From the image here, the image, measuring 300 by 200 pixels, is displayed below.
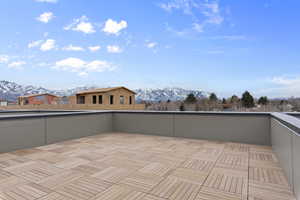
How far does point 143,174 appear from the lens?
86.0 inches

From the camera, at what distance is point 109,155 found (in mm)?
3023

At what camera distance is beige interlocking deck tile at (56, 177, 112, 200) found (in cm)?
166

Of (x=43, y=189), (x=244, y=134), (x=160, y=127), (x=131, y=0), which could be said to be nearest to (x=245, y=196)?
(x=43, y=189)

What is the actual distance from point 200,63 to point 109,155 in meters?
13.8

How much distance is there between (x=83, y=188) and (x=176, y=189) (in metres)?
0.99

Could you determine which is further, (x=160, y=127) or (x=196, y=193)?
(x=160, y=127)

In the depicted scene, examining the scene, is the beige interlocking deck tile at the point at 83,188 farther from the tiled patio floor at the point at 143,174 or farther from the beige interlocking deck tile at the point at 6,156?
the beige interlocking deck tile at the point at 6,156

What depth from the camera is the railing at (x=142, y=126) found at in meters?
3.36

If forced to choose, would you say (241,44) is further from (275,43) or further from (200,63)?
(200,63)

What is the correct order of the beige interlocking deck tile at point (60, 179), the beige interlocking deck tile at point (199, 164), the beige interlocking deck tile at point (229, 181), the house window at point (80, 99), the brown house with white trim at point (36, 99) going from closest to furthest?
the beige interlocking deck tile at point (229, 181) < the beige interlocking deck tile at point (60, 179) < the beige interlocking deck tile at point (199, 164) < the house window at point (80, 99) < the brown house with white trim at point (36, 99)

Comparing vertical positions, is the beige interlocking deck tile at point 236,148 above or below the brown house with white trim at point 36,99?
below

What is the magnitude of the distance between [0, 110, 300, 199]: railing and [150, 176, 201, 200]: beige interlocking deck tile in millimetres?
2049

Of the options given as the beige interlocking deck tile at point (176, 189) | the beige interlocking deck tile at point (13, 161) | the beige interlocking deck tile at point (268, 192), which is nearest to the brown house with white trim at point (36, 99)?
the beige interlocking deck tile at point (13, 161)

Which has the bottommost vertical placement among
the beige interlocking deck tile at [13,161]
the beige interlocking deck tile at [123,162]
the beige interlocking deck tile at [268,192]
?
the beige interlocking deck tile at [123,162]
